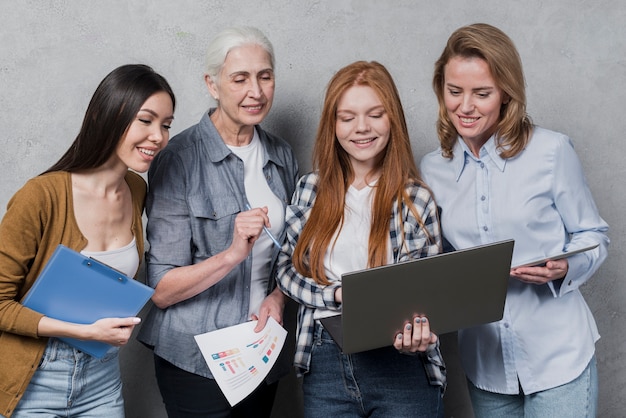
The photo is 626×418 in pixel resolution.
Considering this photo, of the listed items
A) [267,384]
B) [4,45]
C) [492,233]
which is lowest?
[267,384]

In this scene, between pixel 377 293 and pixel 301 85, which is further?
pixel 301 85

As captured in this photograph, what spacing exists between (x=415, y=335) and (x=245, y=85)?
2.64 feet

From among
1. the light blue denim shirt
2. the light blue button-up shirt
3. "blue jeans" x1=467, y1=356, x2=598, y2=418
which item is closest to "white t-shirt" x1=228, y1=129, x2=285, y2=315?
the light blue denim shirt

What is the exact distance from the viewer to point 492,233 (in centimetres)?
190

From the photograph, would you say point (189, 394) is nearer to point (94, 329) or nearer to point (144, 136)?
point (94, 329)

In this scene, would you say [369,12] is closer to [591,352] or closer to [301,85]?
[301,85]

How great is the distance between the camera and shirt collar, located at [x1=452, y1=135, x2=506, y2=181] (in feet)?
6.23

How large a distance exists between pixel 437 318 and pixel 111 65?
1355 mm

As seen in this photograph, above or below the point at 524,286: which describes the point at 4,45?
above

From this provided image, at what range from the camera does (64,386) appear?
1.76 m

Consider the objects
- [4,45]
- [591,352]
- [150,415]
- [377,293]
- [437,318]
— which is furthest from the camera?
[150,415]

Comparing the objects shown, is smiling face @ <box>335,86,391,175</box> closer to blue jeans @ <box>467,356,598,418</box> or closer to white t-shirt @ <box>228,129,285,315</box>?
white t-shirt @ <box>228,129,285,315</box>

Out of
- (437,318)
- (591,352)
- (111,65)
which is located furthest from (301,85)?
(591,352)

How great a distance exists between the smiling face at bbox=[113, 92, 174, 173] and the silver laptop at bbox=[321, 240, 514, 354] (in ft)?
1.99
